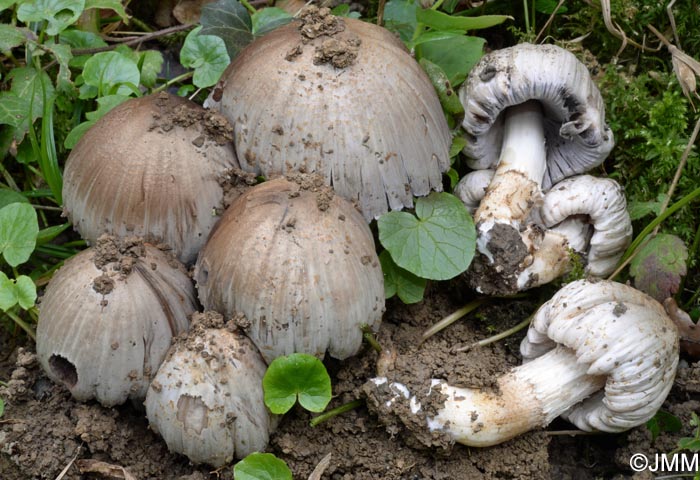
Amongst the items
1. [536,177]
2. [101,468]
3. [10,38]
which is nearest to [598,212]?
[536,177]

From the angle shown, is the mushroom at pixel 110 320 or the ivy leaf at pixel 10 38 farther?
the ivy leaf at pixel 10 38

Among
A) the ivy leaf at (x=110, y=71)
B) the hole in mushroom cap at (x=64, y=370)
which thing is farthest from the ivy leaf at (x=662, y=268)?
the ivy leaf at (x=110, y=71)

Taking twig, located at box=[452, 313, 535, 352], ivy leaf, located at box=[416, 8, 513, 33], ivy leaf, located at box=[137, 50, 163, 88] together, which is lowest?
twig, located at box=[452, 313, 535, 352]

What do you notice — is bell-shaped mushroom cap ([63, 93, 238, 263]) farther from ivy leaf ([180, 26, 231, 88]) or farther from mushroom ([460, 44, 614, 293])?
mushroom ([460, 44, 614, 293])

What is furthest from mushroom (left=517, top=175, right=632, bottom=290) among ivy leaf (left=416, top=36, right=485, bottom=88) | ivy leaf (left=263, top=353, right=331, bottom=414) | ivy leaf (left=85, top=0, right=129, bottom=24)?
ivy leaf (left=85, top=0, right=129, bottom=24)

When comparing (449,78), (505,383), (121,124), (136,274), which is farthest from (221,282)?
(449,78)

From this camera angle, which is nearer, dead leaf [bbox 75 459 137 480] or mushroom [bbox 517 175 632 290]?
dead leaf [bbox 75 459 137 480]

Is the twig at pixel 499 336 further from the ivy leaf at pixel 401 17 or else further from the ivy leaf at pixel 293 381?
the ivy leaf at pixel 401 17
